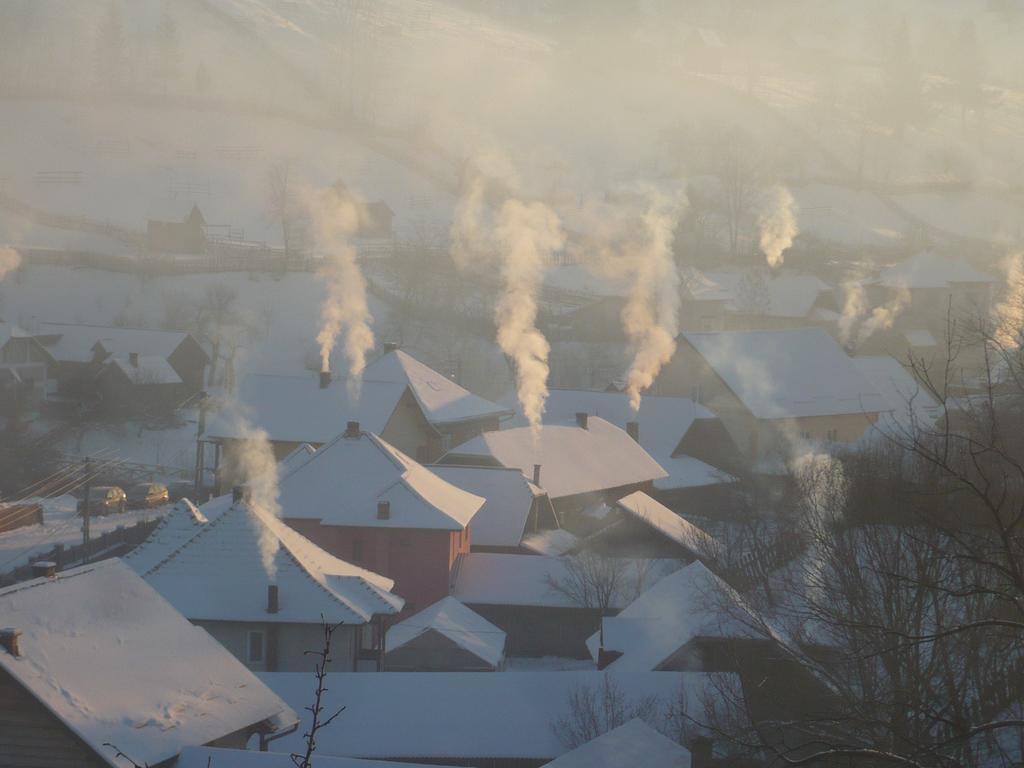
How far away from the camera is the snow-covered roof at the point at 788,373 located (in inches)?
1368

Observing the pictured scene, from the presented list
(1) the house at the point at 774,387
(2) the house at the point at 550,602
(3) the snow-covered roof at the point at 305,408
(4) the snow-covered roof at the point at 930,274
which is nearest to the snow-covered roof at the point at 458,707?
(2) the house at the point at 550,602

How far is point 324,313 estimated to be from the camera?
3934 centimetres

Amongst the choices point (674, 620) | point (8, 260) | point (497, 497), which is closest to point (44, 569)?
point (674, 620)

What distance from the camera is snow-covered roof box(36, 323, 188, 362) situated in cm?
3678

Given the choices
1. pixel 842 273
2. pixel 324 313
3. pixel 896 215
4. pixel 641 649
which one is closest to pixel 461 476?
pixel 641 649

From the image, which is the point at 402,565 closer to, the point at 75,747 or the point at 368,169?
the point at 75,747

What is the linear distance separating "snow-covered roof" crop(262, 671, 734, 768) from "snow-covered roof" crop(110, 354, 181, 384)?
2213 centimetres

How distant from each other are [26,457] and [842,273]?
34.3 m

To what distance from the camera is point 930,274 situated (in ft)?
162

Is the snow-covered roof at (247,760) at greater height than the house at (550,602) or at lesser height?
greater

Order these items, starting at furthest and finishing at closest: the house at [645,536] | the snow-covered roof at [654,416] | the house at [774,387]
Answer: the house at [774,387], the snow-covered roof at [654,416], the house at [645,536]

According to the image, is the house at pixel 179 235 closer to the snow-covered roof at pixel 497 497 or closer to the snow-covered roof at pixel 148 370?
the snow-covered roof at pixel 148 370

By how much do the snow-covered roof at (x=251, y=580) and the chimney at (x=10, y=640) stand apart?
23.2 feet

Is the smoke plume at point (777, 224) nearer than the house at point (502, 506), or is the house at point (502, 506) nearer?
the house at point (502, 506)
